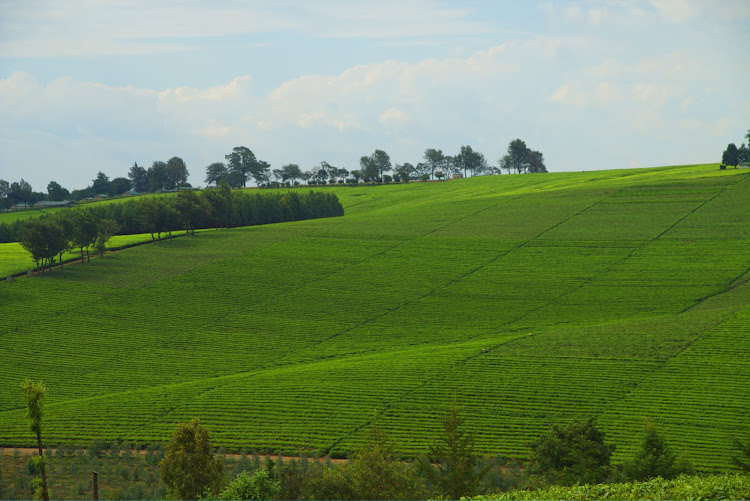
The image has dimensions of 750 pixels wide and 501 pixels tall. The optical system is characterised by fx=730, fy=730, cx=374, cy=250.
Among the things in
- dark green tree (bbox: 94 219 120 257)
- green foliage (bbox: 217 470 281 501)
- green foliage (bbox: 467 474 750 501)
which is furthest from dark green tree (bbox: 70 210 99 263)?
green foliage (bbox: 467 474 750 501)

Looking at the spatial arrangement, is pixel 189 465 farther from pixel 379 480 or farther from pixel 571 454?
pixel 571 454

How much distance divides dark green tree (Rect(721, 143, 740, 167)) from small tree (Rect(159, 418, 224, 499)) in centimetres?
18314

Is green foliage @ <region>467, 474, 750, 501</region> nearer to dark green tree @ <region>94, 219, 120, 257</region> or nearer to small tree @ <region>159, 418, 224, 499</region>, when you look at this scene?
small tree @ <region>159, 418, 224, 499</region>

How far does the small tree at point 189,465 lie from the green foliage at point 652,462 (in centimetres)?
2223

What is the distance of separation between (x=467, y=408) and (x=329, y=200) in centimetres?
12803

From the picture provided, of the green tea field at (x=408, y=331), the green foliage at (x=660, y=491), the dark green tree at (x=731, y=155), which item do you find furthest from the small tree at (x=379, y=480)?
the dark green tree at (x=731, y=155)

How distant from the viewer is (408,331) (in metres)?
83.9

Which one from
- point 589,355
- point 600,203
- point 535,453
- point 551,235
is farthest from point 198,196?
point 535,453

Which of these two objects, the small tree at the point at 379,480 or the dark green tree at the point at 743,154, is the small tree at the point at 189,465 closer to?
the small tree at the point at 379,480

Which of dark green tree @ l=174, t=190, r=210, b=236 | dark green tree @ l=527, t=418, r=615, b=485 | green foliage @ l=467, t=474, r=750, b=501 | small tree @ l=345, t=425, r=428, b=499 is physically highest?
dark green tree @ l=174, t=190, r=210, b=236

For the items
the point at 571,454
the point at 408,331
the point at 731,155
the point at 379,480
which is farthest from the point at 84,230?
the point at 731,155

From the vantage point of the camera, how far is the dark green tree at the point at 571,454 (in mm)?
42312

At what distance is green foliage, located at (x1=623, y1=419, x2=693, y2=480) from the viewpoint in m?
38.1

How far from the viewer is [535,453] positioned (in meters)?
45.5
